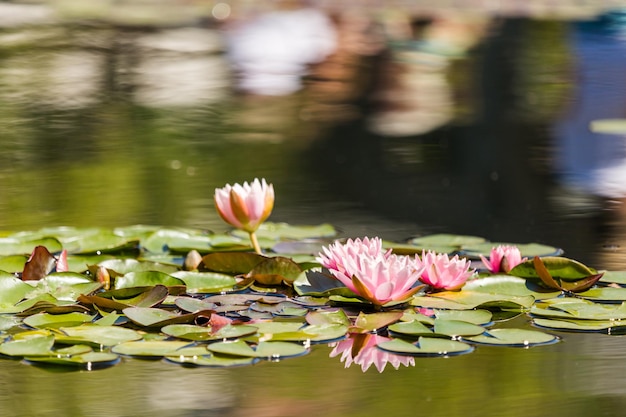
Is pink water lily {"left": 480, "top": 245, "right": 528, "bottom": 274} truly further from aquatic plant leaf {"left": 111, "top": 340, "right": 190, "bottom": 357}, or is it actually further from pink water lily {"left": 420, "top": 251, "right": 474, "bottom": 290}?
aquatic plant leaf {"left": 111, "top": 340, "right": 190, "bottom": 357}

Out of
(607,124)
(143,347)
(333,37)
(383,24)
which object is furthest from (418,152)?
(383,24)

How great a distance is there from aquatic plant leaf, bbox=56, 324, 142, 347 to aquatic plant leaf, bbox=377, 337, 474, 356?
1.06 ft

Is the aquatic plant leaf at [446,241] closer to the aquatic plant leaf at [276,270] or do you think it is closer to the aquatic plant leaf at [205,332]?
the aquatic plant leaf at [276,270]

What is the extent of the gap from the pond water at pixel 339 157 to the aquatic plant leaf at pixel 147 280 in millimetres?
286

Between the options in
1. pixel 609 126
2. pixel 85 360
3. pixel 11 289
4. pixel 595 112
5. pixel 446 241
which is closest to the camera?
pixel 85 360

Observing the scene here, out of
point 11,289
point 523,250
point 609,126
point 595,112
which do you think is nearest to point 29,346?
point 11,289

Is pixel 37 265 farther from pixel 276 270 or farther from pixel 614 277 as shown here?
pixel 614 277

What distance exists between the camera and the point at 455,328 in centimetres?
140

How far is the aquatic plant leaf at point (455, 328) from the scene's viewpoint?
139 cm

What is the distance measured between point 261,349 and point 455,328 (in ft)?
0.86

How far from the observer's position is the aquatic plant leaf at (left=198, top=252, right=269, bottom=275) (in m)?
1.68

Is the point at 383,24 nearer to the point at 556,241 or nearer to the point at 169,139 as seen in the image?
the point at 169,139

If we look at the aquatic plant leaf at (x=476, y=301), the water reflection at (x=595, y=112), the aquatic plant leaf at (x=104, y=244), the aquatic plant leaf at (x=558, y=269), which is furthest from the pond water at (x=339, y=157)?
the aquatic plant leaf at (x=104, y=244)

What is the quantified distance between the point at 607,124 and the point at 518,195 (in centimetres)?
117
